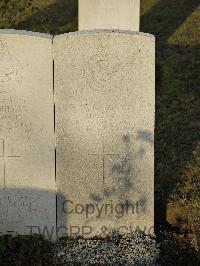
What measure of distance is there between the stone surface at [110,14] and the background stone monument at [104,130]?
14.8ft

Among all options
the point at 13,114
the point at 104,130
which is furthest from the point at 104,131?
the point at 13,114

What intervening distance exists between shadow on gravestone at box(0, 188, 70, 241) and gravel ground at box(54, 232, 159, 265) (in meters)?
0.20

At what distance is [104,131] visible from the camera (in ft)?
16.7

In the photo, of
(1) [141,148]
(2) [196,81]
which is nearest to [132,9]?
(2) [196,81]

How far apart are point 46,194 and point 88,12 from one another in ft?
16.7

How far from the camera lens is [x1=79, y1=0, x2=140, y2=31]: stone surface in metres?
9.30

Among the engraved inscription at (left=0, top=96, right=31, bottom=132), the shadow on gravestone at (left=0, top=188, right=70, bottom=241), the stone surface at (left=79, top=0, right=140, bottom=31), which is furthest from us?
the stone surface at (left=79, top=0, right=140, bottom=31)

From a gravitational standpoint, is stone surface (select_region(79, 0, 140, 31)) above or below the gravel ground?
above

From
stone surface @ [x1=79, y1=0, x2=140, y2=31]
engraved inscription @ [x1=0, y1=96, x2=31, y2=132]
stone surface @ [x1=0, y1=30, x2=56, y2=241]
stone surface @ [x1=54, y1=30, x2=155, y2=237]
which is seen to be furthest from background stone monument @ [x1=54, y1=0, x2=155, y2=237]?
stone surface @ [x1=79, y1=0, x2=140, y2=31]

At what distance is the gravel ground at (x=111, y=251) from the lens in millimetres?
4875

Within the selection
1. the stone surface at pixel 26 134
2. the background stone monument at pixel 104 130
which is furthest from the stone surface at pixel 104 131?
the stone surface at pixel 26 134

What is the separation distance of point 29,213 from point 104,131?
3.76ft

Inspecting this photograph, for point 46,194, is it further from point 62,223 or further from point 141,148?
point 141,148

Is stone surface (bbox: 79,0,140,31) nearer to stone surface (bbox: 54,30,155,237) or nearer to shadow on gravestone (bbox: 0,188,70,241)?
stone surface (bbox: 54,30,155,237)
